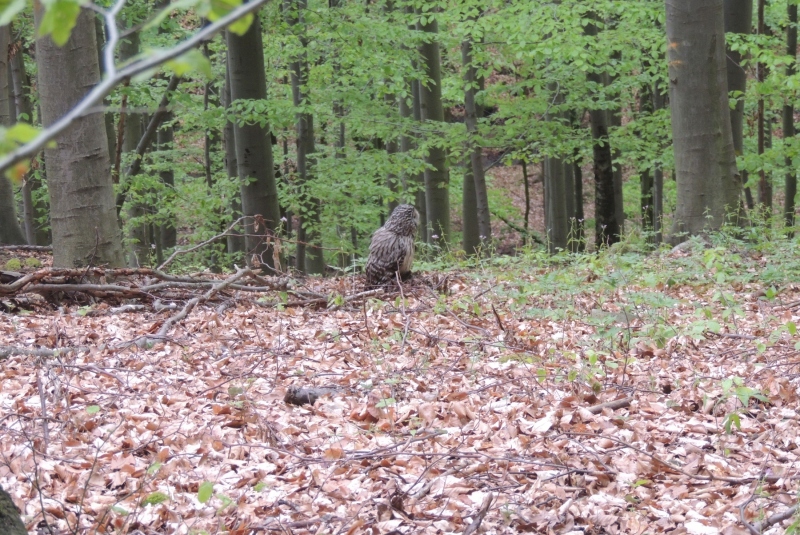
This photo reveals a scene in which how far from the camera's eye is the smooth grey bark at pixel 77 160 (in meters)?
6.53

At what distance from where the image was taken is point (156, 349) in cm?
543

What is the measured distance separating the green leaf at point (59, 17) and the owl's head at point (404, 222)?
6.36 m

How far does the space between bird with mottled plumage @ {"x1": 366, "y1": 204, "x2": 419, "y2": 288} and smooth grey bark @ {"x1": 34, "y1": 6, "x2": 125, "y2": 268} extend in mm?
2593

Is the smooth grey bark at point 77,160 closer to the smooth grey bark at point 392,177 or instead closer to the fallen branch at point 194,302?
the fallen branch at point 194,302

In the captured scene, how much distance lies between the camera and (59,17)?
46.7 inches

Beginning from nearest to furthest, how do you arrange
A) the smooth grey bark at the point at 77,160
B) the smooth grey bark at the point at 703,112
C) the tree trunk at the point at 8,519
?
the tree trunk at the point at 8,519, the smooth grey bark at the point at 77,160, the smooth grey bark at the point at 703,112

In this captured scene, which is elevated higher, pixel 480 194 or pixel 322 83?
pixel 322 83

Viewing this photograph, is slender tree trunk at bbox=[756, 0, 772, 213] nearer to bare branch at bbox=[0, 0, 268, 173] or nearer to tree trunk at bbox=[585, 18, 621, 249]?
tree trunk at bbox=[585, 18, 621, 249]

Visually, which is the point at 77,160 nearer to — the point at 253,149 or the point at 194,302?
the point at 194,302

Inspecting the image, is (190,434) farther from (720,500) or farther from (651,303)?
(651,303)

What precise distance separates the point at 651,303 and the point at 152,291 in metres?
4.59

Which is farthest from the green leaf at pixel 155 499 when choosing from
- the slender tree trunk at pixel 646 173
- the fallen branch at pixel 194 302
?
the slender tree trunk at pixel 646 173

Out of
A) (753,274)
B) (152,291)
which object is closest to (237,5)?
(152,291)

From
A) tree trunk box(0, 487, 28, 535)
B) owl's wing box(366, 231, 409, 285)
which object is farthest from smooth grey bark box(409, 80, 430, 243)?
tree trunk box(0, 487, 28, 535)
